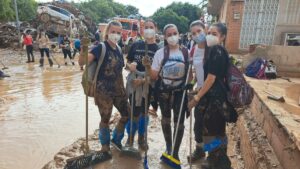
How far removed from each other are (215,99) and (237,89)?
25 cm

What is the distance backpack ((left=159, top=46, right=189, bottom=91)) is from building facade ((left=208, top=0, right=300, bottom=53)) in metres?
8.34

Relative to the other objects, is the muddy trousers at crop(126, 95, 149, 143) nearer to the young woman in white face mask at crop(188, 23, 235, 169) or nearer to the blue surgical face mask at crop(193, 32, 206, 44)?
the young woman in white face mask at crop(188, 23, 235, 169)

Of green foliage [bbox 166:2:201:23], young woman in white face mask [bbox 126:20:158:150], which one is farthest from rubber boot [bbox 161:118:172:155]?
green foliage [bbox 166:2:201:23]

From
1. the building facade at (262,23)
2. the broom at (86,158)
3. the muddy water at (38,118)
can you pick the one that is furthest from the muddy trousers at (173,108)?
the building facade at (262,23)

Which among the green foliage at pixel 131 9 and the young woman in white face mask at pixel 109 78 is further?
the green foliage at pixel 131 9

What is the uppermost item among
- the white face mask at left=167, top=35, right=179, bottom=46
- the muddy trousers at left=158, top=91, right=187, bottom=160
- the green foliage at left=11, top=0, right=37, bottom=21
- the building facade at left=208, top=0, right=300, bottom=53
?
the green foliage at left=11, top=0, right=37, bottom=21

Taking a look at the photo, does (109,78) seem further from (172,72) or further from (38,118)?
(38,118)

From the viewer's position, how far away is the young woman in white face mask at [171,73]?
331cm

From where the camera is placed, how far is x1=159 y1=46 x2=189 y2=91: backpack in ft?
10.8

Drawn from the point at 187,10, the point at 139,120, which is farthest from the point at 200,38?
the point at 187,10

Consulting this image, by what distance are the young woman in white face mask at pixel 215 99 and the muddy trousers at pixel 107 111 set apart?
106 cm

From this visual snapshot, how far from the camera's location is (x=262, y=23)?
34.4ft

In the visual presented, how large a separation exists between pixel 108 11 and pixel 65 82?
41.1 meters

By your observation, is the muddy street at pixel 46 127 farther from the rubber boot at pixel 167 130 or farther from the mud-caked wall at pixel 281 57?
the mud-caked wall at pixel 281 57
